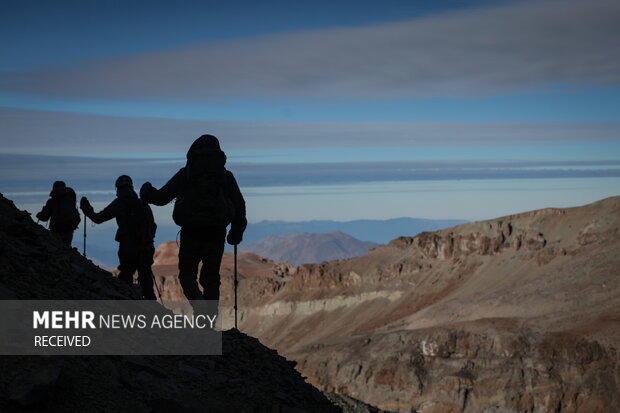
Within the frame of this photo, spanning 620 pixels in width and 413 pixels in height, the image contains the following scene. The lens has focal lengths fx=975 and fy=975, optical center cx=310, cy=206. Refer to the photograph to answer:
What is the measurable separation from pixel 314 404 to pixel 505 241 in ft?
232

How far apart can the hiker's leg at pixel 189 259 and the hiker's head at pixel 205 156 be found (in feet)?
2.78

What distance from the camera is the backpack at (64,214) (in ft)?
50.3

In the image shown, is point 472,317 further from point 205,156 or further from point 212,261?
point 205,156

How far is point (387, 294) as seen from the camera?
278 ft

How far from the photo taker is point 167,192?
12133mm

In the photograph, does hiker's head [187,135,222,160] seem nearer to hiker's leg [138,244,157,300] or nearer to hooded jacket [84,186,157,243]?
hooded jacket [84,186,157,243]

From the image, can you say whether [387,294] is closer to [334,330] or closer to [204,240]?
[334,330]

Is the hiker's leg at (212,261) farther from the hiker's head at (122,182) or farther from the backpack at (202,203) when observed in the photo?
the hiker's head at (122,182)

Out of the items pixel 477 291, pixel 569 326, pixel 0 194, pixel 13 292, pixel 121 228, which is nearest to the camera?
pixel 13 292

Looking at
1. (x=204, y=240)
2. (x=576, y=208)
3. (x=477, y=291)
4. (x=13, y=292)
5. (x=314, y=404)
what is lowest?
(x=314, y=404)

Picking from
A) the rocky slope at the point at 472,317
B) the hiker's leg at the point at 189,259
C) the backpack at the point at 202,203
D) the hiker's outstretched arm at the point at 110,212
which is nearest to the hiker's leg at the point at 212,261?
the hiker's leg at the point at 189,259

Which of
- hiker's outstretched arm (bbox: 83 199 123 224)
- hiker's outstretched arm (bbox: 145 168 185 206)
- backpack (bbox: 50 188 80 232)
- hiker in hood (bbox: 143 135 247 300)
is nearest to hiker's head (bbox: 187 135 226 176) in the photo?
hiker in hood (bbox: 143 135 247 300)

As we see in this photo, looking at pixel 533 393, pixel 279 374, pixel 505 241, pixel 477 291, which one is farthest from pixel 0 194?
pixel 505 241

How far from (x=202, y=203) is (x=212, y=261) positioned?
843mm
